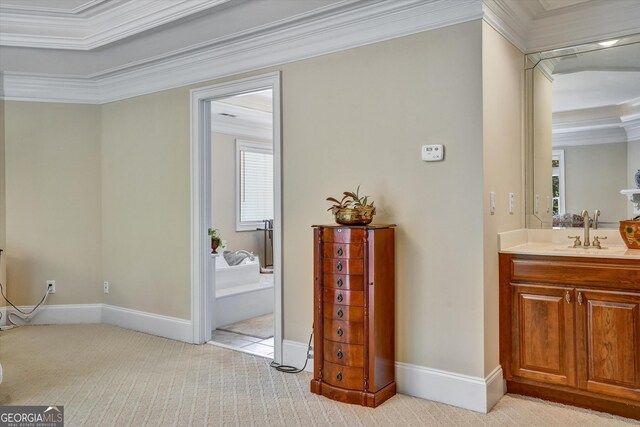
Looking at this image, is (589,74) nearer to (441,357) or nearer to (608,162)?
(608,162)

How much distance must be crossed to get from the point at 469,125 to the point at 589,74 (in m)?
1.07

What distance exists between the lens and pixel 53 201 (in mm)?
4734

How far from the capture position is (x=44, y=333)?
4332 millimetres

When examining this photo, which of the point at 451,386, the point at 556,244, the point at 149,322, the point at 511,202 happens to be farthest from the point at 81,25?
the point at 556,244

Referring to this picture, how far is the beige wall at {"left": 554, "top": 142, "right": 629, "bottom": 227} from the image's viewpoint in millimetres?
3029

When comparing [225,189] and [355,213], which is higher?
[225,189]

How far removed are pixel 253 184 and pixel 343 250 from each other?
15.0ft

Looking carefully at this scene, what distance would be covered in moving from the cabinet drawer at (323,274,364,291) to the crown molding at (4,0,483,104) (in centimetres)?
148

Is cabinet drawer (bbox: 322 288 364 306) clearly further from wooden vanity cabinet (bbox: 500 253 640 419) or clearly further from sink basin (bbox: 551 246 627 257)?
sink basin (bbox: 551 246 627 257)

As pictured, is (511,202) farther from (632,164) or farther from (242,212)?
(242,212)

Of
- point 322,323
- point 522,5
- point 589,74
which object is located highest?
point 522,5

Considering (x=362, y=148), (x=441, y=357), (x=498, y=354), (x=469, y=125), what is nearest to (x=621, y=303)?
(x=498, y=354)

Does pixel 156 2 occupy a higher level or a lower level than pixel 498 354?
higher

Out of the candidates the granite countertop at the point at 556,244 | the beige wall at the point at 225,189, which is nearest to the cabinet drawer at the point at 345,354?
the granite countertop at the point at 556,244
